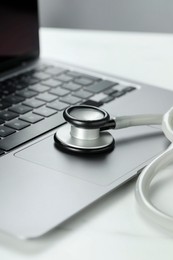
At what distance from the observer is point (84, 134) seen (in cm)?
55

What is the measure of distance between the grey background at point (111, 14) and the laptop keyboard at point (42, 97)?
171 millimetres

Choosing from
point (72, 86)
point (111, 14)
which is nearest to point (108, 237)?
point (72, 86)

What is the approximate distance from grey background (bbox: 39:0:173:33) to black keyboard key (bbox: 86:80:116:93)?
0.66 feet

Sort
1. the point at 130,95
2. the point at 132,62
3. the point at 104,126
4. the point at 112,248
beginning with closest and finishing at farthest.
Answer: the point at 112,248 < the point at 104,126 < the point at 130,95 < the point at 132,62

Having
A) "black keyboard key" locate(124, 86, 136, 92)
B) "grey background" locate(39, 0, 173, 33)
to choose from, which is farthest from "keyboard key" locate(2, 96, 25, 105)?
"grey background" locate(39, 0, 173, 33)

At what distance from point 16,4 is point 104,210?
0.36 metres

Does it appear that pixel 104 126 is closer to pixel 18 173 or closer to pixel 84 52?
pixel 18 173

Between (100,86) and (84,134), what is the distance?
0.17m

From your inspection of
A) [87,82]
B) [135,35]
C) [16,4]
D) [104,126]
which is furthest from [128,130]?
[135,35]

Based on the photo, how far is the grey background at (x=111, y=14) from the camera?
0.88 meters

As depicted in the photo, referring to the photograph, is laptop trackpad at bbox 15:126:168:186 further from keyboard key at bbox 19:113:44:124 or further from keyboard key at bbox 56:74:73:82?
keyboard key at bbox 56:74:73:82

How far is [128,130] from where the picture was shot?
0.59 m

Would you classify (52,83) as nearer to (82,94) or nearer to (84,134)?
(82,94)

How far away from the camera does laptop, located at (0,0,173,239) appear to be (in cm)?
46
